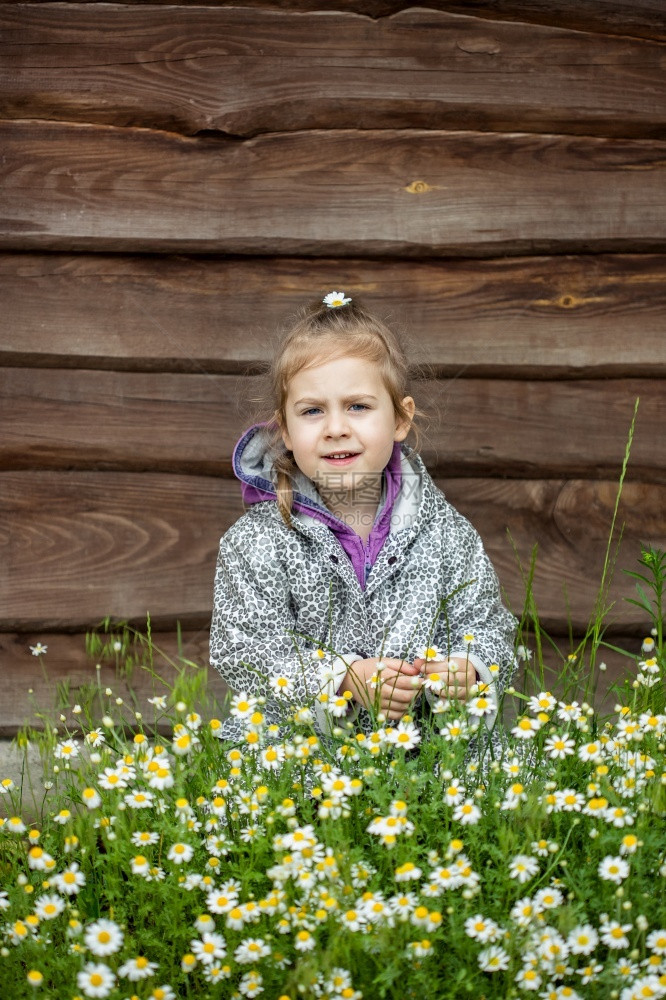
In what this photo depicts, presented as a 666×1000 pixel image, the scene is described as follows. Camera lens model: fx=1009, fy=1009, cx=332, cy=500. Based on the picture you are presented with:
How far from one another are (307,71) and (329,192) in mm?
305

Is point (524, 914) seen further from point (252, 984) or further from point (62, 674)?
point (62, 674)

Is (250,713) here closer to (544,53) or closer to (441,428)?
(441,428)

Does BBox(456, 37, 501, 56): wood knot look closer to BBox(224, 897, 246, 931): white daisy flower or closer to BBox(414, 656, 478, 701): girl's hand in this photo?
BBox(414, 656, 478, 701): girl's hand

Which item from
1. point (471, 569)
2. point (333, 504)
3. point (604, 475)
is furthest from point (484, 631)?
point (604, 475)

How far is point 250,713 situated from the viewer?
164 centimetres

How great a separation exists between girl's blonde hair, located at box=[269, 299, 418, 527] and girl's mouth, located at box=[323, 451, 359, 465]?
14 centimetres

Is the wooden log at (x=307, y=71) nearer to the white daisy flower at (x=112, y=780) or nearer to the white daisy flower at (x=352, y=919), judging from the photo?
the white daisy flower at (x=112, y=780)

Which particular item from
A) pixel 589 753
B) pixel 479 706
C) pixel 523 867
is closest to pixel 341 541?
pixel 479 706

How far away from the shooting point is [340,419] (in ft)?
7.39

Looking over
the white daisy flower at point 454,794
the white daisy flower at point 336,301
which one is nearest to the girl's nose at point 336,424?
the white daisy flower at point 336,301

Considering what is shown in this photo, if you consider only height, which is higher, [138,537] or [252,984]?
[138,537]

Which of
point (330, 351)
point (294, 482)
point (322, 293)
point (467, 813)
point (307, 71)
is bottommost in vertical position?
point (467, 813)

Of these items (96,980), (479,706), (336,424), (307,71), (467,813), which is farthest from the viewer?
(307,71)

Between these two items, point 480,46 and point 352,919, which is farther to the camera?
point 480,46
